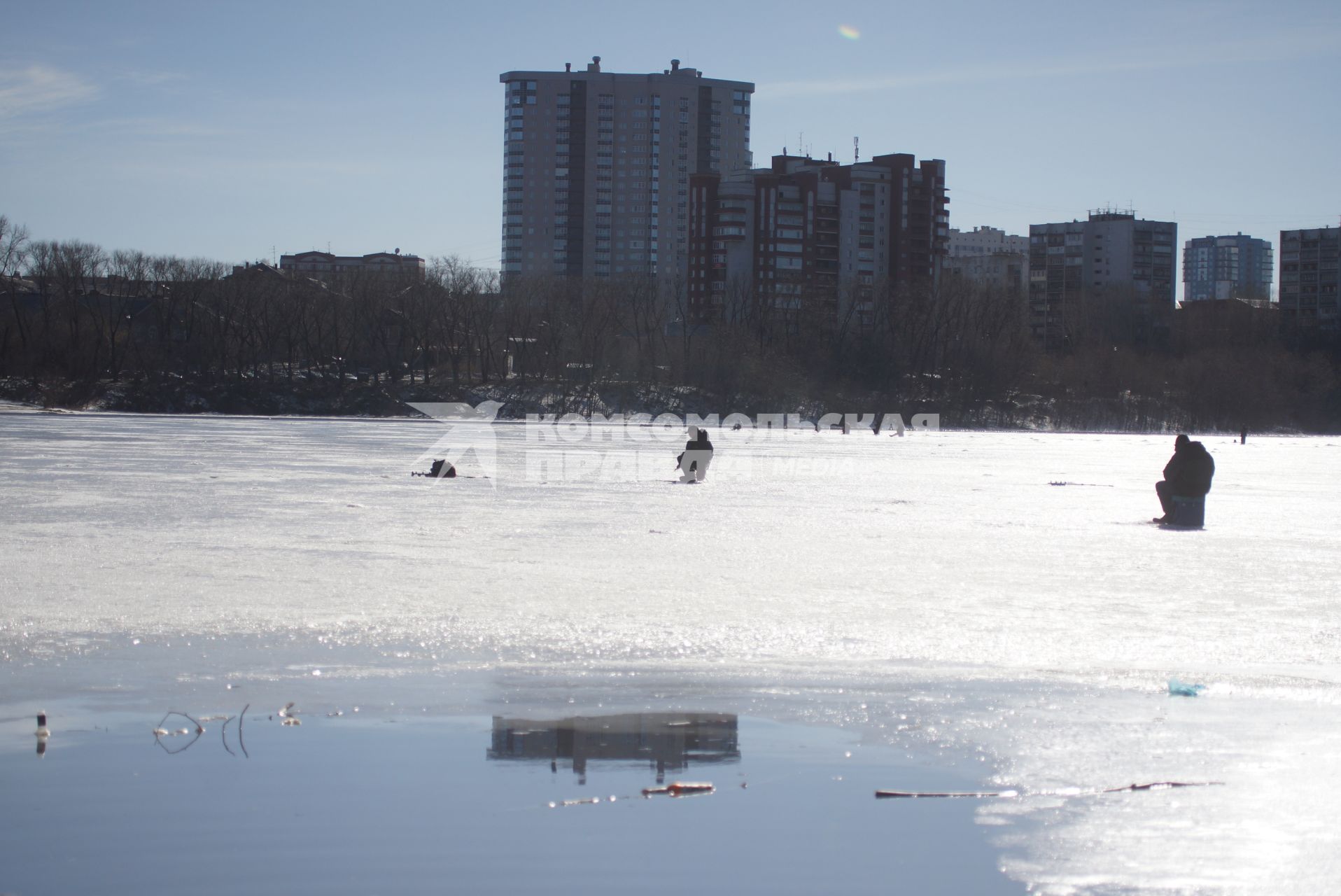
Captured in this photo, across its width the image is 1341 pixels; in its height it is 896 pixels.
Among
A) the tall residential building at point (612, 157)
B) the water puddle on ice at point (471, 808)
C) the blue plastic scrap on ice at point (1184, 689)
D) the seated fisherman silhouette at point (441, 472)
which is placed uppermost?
the tall residential building at point (612, 157)

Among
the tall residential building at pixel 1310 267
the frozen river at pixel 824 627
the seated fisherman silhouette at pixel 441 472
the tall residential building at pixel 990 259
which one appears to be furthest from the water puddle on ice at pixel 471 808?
the tall residential building at pixel 1310 267

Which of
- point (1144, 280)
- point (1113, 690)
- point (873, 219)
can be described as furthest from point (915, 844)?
point (1144, 280)

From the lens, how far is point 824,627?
22.3 ft

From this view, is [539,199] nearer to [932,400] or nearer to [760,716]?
[932,400]

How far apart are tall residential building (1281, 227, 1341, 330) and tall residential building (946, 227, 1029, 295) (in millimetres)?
24603

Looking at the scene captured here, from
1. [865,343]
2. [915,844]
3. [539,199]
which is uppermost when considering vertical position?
[539,199]

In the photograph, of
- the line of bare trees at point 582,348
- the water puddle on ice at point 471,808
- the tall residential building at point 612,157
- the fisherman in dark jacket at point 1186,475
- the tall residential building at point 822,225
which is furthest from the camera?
the tall residential building at point 612,157

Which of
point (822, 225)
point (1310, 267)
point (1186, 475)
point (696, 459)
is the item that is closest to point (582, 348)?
point (822, 225)

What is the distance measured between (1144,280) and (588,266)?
55.7 metres

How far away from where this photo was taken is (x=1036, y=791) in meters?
4.16

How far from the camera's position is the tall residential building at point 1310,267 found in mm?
118125

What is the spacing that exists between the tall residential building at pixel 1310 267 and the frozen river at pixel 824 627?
11806 centimetres

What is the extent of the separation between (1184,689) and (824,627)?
1.95 metres

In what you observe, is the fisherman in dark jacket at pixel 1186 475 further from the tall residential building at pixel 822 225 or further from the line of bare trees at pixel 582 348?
the tall residential building at pixel 822 225
